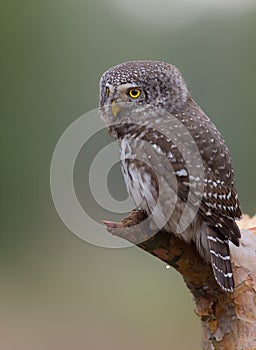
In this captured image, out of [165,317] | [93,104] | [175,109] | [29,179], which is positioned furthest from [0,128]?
[175,109]

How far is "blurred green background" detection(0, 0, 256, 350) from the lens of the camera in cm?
494

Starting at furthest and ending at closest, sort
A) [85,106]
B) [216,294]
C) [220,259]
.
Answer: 1. [85,106]
2. [216,294]
3. [220,259]

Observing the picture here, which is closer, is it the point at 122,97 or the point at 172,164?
the point at 172,164

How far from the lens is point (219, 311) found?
192 centimetres

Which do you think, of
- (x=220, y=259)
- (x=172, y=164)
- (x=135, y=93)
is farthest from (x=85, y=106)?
(x=220, y=259)

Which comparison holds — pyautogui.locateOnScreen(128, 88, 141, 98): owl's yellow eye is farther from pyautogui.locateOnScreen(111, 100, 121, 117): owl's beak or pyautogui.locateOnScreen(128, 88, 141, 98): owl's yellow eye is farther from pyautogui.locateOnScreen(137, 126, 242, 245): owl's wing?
pyautogui.locateOnScreen(137, 126, 242, 245): owl's wing

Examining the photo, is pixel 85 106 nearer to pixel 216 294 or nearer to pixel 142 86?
pixel 142 86

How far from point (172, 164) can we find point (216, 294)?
464mm

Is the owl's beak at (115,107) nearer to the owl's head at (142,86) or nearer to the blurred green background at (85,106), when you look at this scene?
the owl's head at (142,86)

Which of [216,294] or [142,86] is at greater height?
[142,86]

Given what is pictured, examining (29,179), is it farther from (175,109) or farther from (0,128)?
(175,109)

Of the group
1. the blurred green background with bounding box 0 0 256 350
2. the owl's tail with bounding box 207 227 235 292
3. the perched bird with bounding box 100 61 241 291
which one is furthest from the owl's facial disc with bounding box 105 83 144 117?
the blurred green background with bounding box 0 0 256 350

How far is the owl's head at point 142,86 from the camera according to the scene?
197 centimetres

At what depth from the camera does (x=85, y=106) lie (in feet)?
16.5
